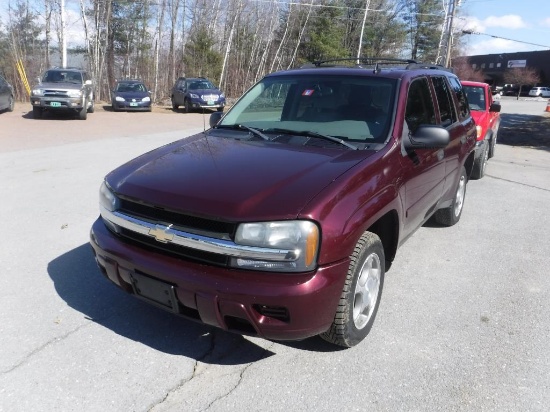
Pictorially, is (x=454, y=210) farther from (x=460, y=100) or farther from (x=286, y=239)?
(x=286, y=239)

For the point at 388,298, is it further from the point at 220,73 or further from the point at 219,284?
the point at 220,73

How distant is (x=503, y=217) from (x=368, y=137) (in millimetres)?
3829

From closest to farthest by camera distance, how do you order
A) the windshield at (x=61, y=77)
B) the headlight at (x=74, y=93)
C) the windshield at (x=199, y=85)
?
the headlight at (x=74, y=93) → the windshield at (x=61, y=77) → the windshield at (x=199, y=85)

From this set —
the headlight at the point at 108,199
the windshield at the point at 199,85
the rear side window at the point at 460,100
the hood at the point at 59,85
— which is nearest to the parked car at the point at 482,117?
the rear side window at the point at 460,100

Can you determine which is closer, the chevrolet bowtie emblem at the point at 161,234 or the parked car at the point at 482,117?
the chevrolet bowtie emblem at the point at 161,234

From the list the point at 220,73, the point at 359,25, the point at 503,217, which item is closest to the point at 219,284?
the point at 503,217

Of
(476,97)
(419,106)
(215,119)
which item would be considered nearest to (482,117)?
(476,97)

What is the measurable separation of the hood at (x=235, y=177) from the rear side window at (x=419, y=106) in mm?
846

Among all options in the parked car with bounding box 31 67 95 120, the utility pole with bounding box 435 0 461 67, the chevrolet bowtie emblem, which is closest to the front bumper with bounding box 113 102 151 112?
the parked car with bounding box 31 67 95 120

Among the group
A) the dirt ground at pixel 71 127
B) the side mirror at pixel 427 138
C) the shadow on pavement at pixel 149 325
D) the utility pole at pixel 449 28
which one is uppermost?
the utility pole at pixel 449 28

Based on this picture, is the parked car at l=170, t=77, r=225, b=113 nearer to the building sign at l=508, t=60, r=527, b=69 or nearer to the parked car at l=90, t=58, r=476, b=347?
the parked car at l=90, t=58, r=476, b=347

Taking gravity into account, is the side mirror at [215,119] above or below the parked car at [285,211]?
above

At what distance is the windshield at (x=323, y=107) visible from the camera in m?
3.66

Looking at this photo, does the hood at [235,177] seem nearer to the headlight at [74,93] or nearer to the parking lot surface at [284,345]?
the parking lot surface at [284,345]
